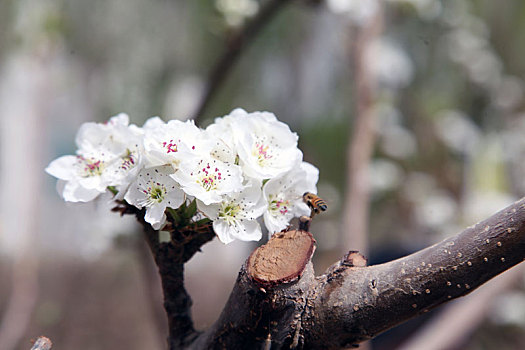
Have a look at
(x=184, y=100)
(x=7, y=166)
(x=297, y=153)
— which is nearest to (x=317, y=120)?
(x=184, y=100)

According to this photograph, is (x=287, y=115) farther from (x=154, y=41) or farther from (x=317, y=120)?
(x=154, y=41)

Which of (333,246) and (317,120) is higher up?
(317,120)

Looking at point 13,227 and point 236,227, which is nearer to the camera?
point 236,227

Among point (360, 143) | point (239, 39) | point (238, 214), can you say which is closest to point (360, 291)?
point (238, 214)

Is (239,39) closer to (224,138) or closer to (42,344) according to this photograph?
(224,138)

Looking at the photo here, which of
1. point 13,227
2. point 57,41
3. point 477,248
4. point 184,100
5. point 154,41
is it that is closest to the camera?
point 477,248

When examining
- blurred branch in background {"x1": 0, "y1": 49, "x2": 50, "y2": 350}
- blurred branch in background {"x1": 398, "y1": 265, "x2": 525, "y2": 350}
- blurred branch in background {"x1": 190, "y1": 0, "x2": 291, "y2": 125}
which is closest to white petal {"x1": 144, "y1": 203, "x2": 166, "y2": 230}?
blurred branch in background {"x1": 190, "y1": 0, "x2": 291, "y2": 125}
